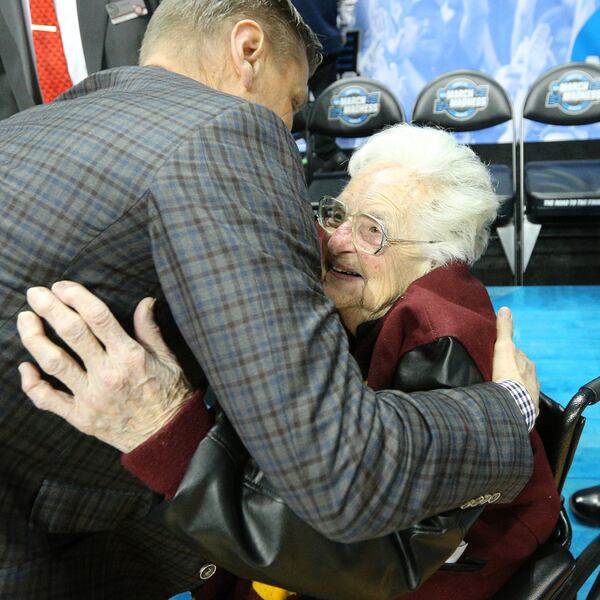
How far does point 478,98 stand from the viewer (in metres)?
4.34

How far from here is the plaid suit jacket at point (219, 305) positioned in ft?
2.69

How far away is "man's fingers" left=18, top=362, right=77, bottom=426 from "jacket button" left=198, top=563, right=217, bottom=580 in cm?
52

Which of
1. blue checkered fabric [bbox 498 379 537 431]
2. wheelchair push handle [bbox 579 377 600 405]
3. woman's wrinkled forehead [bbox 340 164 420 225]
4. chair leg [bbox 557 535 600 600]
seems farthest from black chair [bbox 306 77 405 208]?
blue checkered fabric [bbox 498 379 537 431]

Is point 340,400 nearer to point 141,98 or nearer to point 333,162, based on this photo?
point 141,98

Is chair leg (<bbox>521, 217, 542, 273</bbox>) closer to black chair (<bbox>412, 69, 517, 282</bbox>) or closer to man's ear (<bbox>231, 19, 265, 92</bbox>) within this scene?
black chair (<bbox>412, 69, 517, 282</bbox>)

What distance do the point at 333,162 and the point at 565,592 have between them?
421 centimetres

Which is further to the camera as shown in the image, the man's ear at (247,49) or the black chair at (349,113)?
the black chair at (349,113)

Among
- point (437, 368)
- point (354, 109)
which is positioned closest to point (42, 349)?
point (437, 368)

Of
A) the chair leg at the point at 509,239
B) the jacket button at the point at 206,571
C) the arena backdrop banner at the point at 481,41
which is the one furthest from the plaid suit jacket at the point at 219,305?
the arena backdrop banner at the point at 481,41

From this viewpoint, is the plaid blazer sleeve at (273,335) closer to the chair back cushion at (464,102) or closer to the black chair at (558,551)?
the black chair at (558,551)

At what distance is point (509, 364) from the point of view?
123cm

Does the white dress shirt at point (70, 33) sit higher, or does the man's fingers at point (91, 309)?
the man's fingers at point (91, 309)

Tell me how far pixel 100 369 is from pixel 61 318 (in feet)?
0.29

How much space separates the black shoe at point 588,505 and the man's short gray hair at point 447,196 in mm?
1034
